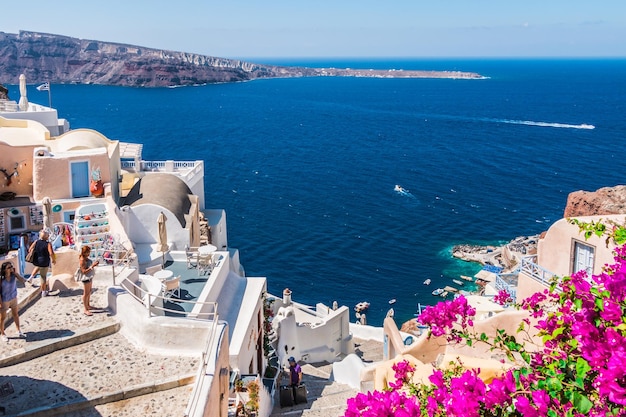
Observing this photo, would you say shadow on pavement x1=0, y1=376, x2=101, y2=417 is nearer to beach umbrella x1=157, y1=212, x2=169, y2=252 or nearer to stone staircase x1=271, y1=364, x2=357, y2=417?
stone staircase x1=271, y1=364, x2=357, y2=417

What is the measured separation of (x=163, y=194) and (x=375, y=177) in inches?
2353

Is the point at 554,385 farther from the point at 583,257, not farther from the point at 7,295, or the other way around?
the point at 583,257

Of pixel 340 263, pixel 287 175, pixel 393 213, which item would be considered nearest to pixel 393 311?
pixel 340 263

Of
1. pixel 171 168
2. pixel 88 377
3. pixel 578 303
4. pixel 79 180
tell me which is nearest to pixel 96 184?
pixel 79 180

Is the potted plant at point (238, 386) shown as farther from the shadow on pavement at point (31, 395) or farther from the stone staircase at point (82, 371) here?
the shadow on pavement at point (31, 395)

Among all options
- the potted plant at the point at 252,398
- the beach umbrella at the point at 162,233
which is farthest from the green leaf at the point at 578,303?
the beach umbrella at the point at 162,233

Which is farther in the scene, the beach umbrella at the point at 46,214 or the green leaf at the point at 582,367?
the beach umbrella at the point at 46,214

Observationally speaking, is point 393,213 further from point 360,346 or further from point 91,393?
point 91,393

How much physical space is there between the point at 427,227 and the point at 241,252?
62.9 ft

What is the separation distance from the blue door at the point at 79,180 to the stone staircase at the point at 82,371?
9.78 m

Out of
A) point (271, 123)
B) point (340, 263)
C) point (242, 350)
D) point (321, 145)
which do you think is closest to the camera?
point (242, 350)

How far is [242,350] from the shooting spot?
1661 cm

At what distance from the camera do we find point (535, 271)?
1705cm

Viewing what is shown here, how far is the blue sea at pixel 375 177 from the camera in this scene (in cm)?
4947
